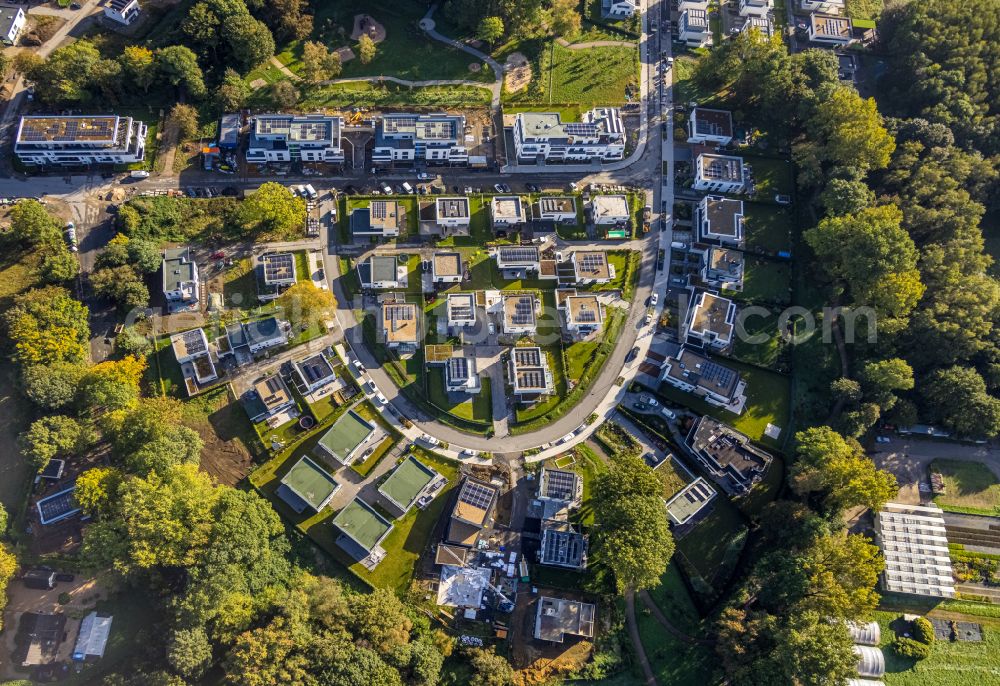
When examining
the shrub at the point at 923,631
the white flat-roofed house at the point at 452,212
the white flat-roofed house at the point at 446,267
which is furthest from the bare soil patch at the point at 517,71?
the shrub at the point at 923,631

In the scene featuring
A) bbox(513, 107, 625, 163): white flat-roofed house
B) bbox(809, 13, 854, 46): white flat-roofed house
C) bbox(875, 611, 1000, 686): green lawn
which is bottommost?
bbox(875, 611, 1000, 686): green lawn

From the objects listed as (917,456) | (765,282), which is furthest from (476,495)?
(917,456)

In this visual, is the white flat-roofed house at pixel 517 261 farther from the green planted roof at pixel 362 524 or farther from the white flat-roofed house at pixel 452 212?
the green planted roof at pixel 362 524

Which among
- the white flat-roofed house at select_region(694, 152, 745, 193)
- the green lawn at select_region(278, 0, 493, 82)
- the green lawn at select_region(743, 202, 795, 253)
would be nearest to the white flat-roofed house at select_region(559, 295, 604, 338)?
the white flat-roofed house at select_region(694, 152, 745, 193)

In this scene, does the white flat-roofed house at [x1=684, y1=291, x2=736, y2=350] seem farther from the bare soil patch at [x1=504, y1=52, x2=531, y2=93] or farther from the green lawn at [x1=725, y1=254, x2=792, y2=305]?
the bare soil patch at [x1=504, y1=52, x2=531, y2=93]

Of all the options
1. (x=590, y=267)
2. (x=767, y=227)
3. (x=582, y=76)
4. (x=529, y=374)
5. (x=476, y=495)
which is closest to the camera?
(x=476, y=495)

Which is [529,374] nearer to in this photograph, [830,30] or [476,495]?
[476,495]
